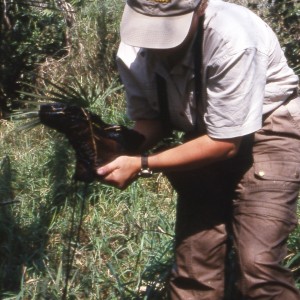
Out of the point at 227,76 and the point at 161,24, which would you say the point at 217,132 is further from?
the point at 161,24

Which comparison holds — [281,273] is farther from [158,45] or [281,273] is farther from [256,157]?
[158,45]

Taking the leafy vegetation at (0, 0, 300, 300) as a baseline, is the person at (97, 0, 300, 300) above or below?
above

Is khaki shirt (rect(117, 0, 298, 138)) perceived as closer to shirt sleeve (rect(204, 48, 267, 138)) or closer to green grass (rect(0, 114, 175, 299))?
shirt sleeve (rect(204, 48, 267, 138))

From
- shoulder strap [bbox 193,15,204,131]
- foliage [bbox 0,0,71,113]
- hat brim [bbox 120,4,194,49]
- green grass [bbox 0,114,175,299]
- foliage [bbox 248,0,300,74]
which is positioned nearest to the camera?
hat brim [bbox 120,4,194,49]

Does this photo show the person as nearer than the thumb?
Yes

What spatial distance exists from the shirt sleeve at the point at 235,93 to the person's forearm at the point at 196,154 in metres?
0.06

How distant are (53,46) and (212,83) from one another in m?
7.26

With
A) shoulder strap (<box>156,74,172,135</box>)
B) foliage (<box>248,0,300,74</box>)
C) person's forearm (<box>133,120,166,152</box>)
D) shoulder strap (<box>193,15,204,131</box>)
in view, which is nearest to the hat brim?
shoulder strap (<box>193,15,204,131</box>)

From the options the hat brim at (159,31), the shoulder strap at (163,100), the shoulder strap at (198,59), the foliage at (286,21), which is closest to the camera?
the hat brim at (159,31)

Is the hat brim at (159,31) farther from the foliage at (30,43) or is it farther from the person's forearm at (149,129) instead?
the foliage at (30,43)

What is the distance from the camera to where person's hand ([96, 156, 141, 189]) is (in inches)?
173

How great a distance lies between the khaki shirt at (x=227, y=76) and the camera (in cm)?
424

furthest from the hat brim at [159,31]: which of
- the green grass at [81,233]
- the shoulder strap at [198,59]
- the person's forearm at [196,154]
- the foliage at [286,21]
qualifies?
the foliage at [286,21]

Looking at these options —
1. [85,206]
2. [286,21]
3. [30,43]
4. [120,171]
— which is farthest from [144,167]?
[30,43]
